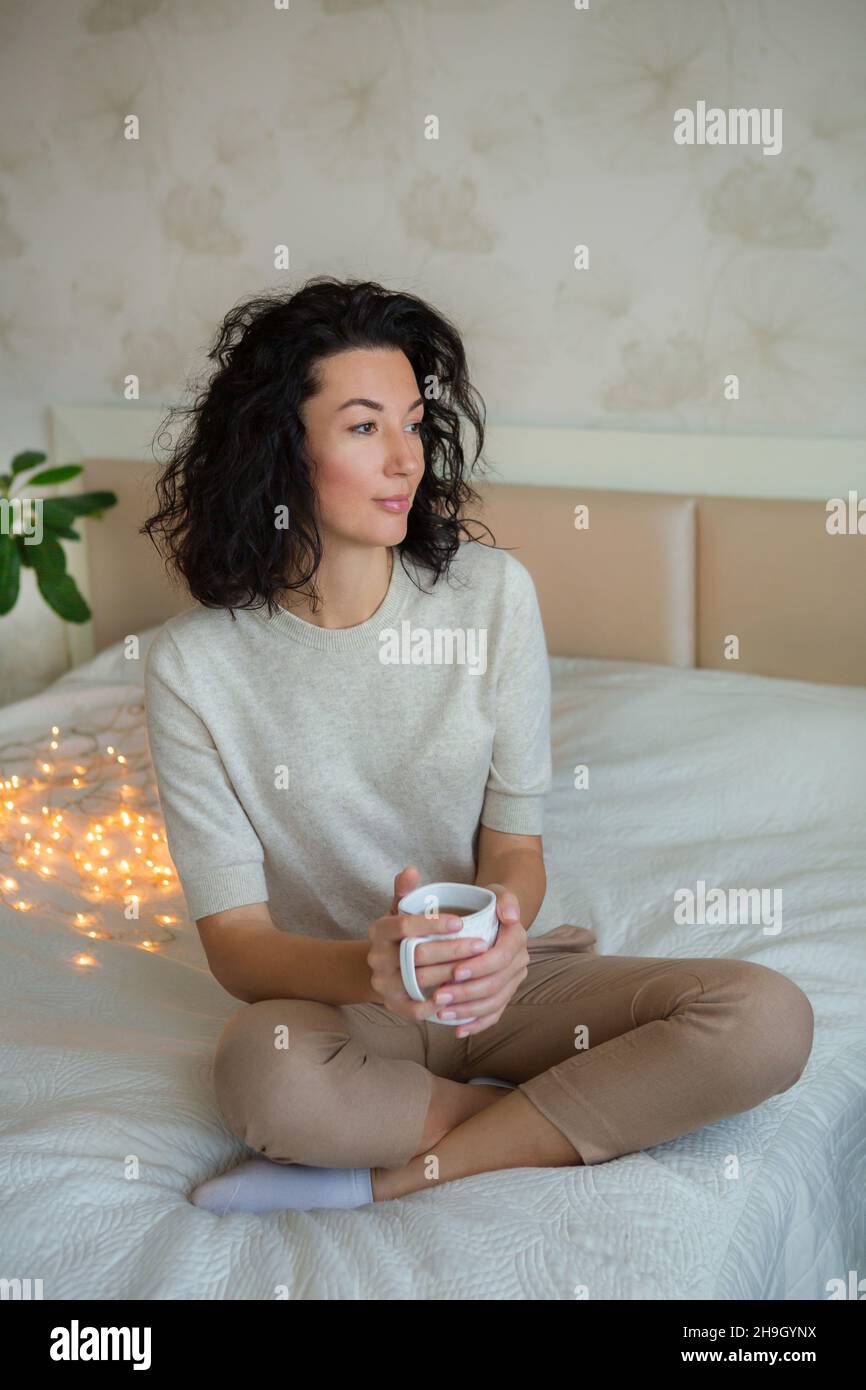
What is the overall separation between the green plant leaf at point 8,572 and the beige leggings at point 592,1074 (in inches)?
72.4

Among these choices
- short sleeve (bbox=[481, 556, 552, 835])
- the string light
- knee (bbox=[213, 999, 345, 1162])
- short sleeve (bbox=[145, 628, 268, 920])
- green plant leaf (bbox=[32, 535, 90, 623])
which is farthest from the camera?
green plant leaf (bbox=[32, 535, 90, 623])

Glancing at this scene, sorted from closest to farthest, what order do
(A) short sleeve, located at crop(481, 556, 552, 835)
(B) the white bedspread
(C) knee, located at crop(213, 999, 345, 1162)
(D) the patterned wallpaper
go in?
(B) the white bedspread, (C) knee, located at crop(213, 999, 345, 1162), (A) short sleeve, located at crop(481, 556, 552, 835), (D) the patterned wallpaper

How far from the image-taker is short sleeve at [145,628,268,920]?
134cm

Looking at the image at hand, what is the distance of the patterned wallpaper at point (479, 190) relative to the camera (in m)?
2.24

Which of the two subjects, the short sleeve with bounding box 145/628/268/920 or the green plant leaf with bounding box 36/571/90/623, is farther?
the green plant leaf with bounding box 36/571/90/623

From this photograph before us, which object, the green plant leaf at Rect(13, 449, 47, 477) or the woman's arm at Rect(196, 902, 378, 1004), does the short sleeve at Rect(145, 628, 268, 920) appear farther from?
the green plant leaf at Rect(13, 449, 47, 477)

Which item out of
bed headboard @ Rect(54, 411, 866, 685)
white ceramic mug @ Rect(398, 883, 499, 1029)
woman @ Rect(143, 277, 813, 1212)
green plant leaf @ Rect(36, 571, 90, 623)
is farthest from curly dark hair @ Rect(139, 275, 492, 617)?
green plant leaf @ Rect(36, 571, 90, 623)

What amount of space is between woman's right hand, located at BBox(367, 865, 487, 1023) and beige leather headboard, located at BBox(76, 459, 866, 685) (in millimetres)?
1357

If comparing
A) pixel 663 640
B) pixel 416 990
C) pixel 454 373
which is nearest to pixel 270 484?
pixel 454 373

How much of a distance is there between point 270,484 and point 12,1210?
74 cm

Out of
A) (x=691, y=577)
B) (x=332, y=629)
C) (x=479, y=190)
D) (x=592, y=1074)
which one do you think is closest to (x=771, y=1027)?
(x=592, y=1074)

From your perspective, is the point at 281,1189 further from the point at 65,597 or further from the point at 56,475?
the point at 56,475

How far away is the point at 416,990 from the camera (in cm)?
109
